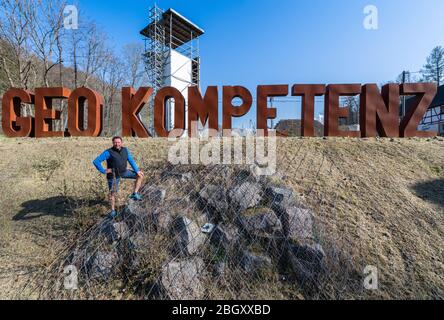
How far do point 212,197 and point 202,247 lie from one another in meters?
0.99

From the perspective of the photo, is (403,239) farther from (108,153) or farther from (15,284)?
(15,284)

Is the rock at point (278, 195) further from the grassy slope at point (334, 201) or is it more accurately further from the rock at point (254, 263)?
the rock at point (254, 263)

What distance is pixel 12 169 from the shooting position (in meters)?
7.06

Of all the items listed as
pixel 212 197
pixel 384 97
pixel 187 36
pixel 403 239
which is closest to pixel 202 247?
pixel 212 197

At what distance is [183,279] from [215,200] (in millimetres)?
1495

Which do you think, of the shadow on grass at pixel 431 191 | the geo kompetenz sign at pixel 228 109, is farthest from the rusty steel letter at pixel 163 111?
the shadow on grass at pixel 431 191

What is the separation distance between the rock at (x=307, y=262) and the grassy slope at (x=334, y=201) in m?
0.20

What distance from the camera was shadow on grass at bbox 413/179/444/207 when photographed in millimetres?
5367

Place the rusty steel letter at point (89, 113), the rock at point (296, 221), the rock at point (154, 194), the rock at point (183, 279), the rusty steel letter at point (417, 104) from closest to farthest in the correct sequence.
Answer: the rock at point (183, 279), the rock at point (296, 221), the rock at point (154, 194), the rusty steel letter at point (417, 104), the rusty steel letter at point (89, 113)

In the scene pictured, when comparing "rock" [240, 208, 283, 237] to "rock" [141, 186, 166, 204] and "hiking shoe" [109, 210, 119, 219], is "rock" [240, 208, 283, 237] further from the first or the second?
"hiking shoe" [109, 210, 119, 219]

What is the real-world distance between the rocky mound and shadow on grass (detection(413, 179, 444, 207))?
112 inches

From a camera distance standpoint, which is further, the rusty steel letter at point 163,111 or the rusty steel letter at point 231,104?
the rusty steel letter at point 163,111

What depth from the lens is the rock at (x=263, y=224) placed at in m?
4.18

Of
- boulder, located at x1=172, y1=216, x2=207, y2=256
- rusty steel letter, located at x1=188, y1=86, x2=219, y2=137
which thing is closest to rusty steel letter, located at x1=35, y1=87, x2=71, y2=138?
rusty steel letter, located at x1=188, y1=86, x2=219, y2=137
